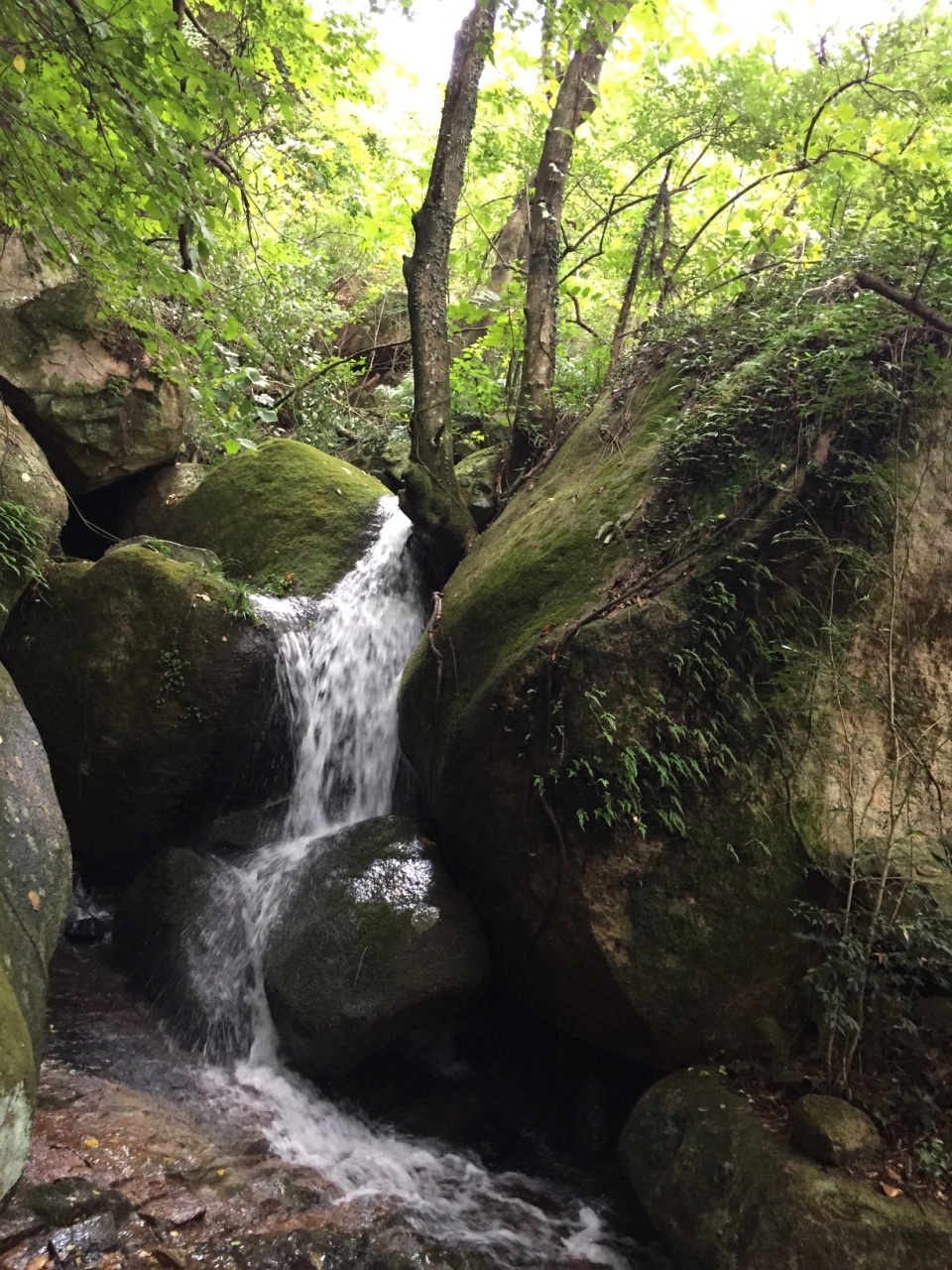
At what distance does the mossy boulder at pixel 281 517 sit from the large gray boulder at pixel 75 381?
802mm

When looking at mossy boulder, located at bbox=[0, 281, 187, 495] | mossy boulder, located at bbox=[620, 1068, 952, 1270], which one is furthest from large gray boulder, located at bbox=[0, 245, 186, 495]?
mossy boulder, located at bbox=[620, 1068, 952, 1270]

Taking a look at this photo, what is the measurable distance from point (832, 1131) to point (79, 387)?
27.7ft

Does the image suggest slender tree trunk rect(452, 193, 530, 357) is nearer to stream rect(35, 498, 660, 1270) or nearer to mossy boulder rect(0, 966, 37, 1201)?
stream rect(35, 498, 660, 1270)

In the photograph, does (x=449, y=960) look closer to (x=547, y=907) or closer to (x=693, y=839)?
(x=547, y=907)

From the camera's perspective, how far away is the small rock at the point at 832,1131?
296cm

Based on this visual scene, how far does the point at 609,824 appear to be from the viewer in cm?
390

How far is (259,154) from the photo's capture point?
9492mm

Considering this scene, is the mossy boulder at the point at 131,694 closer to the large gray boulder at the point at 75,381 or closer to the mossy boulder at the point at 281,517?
the mossy boulder at the point at 281,517

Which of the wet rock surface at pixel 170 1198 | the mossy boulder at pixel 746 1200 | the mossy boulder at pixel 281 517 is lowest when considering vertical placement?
the wet rock surface at pixel 170 1198

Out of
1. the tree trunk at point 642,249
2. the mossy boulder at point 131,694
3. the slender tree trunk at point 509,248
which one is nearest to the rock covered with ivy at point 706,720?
the mossy boulder at point 131,694

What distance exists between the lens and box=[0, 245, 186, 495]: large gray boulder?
279 inches

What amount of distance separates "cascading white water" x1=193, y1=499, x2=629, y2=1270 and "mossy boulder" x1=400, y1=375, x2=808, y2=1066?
98cm

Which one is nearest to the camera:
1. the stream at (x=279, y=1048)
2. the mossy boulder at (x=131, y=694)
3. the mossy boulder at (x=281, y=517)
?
the stream at (x=279, y=1048)

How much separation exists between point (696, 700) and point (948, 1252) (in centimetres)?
245
